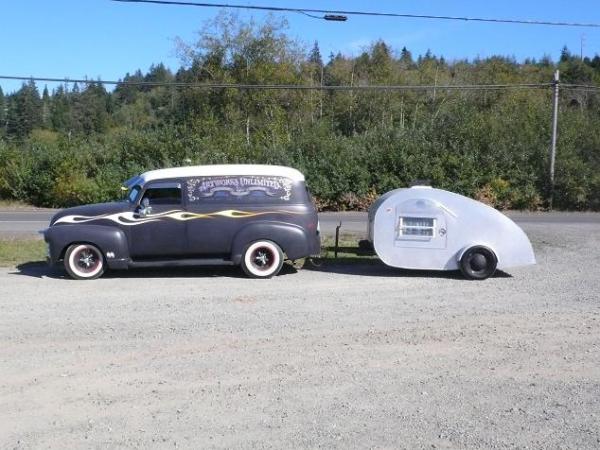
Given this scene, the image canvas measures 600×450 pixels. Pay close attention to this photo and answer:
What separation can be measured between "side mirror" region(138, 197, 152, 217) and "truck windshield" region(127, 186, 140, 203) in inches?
7.7

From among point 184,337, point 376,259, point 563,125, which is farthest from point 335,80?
point 184,337

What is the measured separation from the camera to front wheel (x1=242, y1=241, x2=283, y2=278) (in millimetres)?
10977

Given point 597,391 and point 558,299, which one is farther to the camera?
point 558,299

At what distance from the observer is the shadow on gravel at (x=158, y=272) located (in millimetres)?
11290

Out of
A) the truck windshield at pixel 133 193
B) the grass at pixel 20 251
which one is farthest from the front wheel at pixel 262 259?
the grass at pixel 20 251

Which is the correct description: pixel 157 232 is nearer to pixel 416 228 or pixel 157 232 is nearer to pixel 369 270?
pixel 369 270

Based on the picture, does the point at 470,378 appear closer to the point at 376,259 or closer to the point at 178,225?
the point at 178,225

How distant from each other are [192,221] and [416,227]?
3637 mm

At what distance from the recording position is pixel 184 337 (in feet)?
23.7

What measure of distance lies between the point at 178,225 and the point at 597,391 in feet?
23.2

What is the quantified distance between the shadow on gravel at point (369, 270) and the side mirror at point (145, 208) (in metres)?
2.94

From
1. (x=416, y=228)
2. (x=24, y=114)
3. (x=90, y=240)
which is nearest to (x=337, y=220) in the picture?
(x=416, y=228)

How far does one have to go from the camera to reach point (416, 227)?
436 inches

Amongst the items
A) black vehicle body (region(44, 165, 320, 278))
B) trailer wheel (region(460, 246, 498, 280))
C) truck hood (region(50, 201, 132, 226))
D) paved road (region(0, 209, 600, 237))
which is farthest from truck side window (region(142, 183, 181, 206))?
paved road (region(0, 209, 600, 237))
